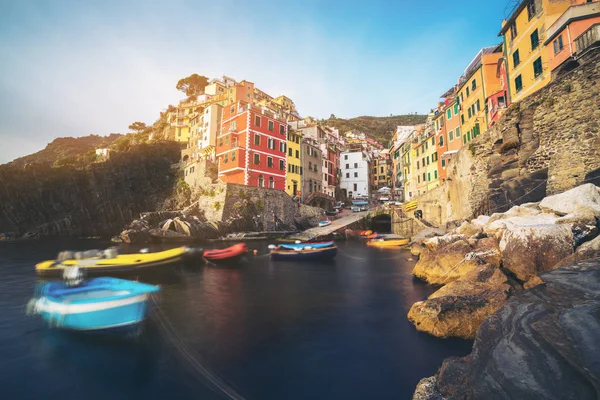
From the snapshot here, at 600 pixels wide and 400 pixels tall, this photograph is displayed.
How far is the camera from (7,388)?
20.6ft

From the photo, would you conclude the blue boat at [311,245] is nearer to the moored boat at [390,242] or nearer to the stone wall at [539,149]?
the moored boat at [390,242]

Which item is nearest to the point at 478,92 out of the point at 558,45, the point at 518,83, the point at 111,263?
the point at 518,83

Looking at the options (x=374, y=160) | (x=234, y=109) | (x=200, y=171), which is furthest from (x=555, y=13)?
(x=374, y=160)

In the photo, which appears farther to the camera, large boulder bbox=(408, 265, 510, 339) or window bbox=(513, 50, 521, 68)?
window bbox=(513, 50, 521, 68)

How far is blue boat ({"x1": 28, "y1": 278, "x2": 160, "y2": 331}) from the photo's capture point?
29.7ft

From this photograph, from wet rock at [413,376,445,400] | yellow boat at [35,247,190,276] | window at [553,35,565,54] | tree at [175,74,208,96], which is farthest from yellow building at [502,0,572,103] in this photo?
tree at [175,74,208,96]

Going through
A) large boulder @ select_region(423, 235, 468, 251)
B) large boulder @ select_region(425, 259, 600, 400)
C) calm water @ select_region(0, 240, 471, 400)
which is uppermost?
large boulder @ select_region(423, 235, 468, 251)

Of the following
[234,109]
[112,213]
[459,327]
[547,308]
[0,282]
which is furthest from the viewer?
[112,213]

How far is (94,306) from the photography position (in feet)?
30.6

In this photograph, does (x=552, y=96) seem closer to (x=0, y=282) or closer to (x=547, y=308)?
(x=547, y=308)

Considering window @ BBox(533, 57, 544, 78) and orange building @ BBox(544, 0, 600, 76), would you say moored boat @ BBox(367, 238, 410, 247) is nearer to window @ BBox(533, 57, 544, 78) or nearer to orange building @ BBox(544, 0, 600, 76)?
window @ BBox(533, 57, 544, 78)

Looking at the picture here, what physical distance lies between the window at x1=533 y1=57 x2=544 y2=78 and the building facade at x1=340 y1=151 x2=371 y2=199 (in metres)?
45.4

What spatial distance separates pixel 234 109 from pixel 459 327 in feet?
141

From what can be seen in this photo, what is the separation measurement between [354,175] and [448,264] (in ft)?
184
